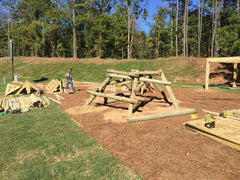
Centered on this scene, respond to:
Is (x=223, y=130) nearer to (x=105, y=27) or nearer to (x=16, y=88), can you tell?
(x=16, y=88)

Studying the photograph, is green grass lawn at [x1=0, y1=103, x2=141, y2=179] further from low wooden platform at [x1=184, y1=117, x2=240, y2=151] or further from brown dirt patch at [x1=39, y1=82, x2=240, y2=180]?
low wooden platform at [x1=184, y1=117, x2=240, y2=151]

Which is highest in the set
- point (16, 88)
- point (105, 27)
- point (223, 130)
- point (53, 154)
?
point (105, 27)

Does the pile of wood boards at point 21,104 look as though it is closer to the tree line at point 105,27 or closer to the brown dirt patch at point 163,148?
the brown dirt patch at point 163,148

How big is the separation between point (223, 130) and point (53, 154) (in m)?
5.10

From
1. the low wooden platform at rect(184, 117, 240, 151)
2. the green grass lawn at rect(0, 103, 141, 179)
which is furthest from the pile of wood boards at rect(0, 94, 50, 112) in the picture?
the low wooden platform at rect(184, 117, 240, 151)

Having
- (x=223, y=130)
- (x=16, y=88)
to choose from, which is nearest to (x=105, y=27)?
(x=16, y=88)

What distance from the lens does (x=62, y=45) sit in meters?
49.2

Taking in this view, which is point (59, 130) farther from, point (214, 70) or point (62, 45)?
point (62, 45)

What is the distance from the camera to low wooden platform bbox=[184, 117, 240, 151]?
15.5 feet

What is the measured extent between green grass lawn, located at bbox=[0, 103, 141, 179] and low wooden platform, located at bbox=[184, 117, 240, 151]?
2920mm

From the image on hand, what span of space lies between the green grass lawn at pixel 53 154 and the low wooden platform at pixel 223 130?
2920 millimetres

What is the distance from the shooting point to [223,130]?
5473 millimetres

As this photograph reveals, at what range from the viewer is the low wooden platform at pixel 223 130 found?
4738 millimetres

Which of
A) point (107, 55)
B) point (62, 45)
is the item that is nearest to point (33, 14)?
point (62, 45)
